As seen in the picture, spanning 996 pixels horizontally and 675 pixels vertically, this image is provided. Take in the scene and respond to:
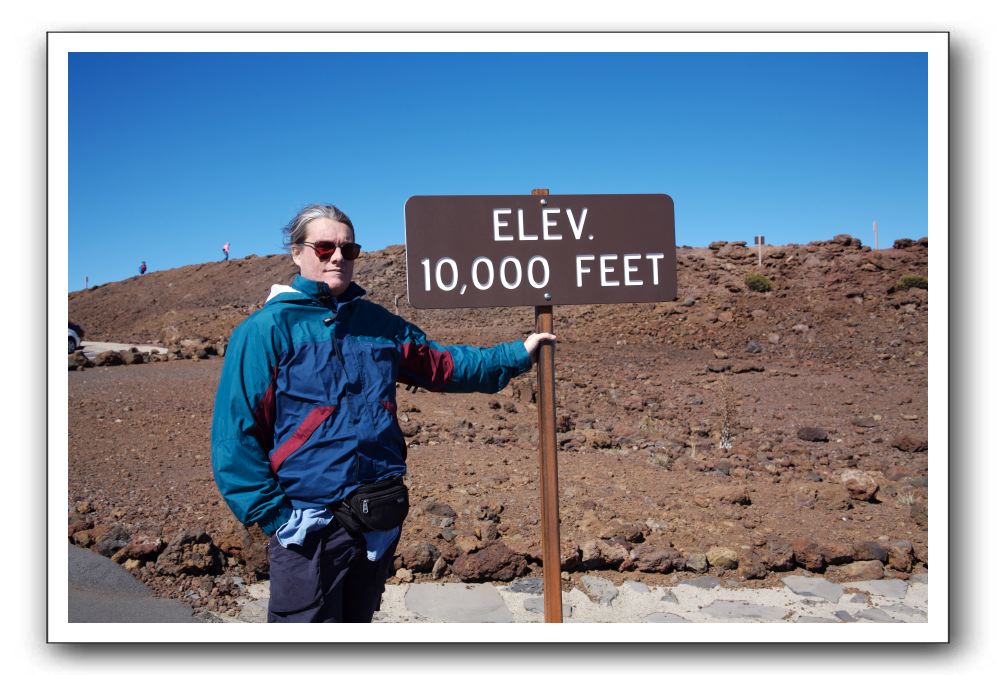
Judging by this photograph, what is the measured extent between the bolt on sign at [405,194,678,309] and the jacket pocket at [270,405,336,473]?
0.58m

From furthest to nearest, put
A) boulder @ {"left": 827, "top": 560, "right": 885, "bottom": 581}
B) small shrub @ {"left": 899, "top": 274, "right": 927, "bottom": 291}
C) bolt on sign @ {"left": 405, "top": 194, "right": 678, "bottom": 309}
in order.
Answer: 1. small shrub @ {"left": 899, "top": 274, "right": 927, "bottom": 291}
2. boulder @ {"left": 827, "top": 560, "right": 885, "bottom": 581}
3. bolt on sign @ {"left": 405, "top": 194, "right": 678, "bottom": 309}

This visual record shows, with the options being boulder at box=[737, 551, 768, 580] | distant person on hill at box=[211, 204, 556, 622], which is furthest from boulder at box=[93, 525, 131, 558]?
boulder at box=[737, 551, 768, 580]

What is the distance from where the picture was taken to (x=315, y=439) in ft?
7.58

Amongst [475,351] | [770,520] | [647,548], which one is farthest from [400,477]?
[770,520]

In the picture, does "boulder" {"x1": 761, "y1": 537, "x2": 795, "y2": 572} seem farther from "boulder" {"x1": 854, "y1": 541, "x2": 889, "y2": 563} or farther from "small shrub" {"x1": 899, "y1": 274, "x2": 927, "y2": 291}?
"small shrub" {"x1": 899, "y1": 274, "x2": 927, "y2": 291}

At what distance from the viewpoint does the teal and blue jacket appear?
226 cm

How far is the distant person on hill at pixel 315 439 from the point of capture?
227 centimetres

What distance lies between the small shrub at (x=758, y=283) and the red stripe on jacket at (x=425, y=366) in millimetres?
22214

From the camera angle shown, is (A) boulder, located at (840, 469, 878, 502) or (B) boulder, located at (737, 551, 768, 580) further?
(A) boulder, located at (840, 469, 878, 502)

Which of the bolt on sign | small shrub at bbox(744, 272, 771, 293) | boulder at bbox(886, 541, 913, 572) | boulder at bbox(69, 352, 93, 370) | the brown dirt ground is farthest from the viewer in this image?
small shrub at bbox(744, 272, 771, 293)

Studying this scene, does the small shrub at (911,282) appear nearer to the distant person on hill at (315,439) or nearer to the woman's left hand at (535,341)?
the woman's left hand at (535,341)

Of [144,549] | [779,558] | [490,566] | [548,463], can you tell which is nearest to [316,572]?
[548,463]

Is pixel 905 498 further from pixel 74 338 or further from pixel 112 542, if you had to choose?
pixel 74 338
